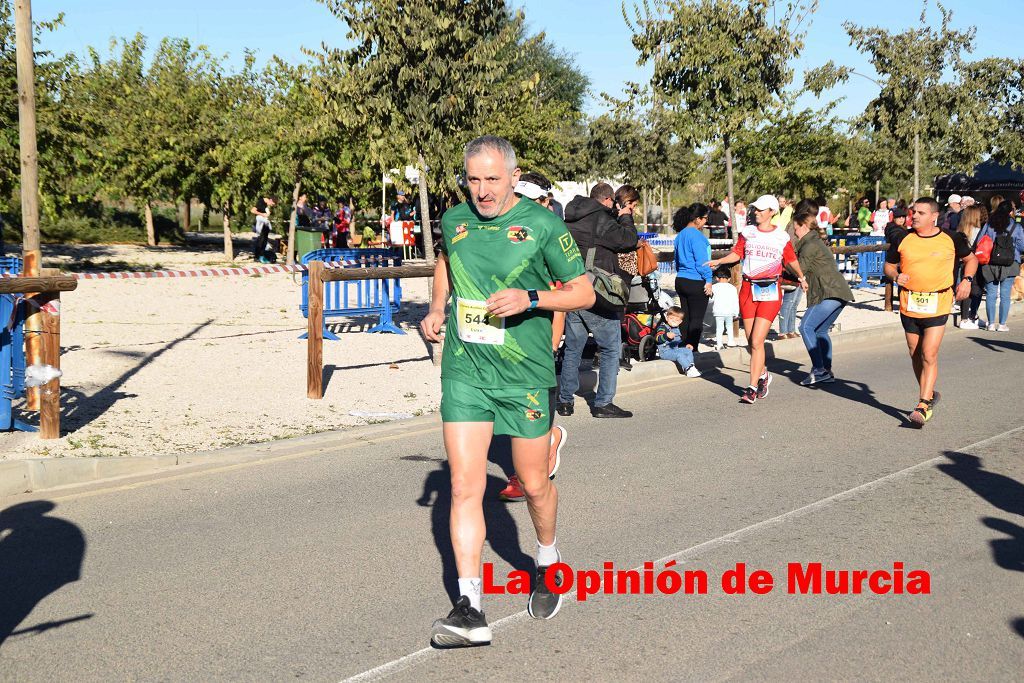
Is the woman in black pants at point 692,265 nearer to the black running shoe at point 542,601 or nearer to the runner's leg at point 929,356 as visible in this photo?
the runner's leg at point 929,356

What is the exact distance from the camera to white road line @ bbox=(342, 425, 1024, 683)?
4.28 meters

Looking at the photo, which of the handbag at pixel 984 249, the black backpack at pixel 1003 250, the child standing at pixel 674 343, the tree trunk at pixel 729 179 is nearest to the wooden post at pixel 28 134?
the child standing at pixel 674 343

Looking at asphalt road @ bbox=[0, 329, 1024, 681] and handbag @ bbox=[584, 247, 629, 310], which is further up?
handbag @ bbox=[584, 247, 629, 310]

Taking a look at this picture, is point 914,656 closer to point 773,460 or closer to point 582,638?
point 582,638

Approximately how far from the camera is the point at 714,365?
41.9 feet

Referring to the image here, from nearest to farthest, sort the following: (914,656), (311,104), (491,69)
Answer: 1. (914,656)
2. (491,69)
3. (311,104)

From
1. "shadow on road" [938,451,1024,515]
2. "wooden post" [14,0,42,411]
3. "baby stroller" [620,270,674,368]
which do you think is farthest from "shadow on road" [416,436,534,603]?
"baby stroller" [620,270,674,368]

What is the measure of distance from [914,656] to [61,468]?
17.3 ft

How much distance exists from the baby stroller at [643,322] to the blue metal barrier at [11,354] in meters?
6.00

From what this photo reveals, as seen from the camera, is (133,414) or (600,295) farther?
(133,414)

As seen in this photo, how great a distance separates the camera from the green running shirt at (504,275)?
14.7 feet

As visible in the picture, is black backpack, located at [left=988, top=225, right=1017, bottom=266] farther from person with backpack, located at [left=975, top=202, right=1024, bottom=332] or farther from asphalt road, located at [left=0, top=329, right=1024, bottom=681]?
asphalt road, located at [left=0, top=329, right=1024, bottom=681]

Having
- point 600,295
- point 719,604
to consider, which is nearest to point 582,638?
point 719,604

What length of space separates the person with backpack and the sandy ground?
1451mm
